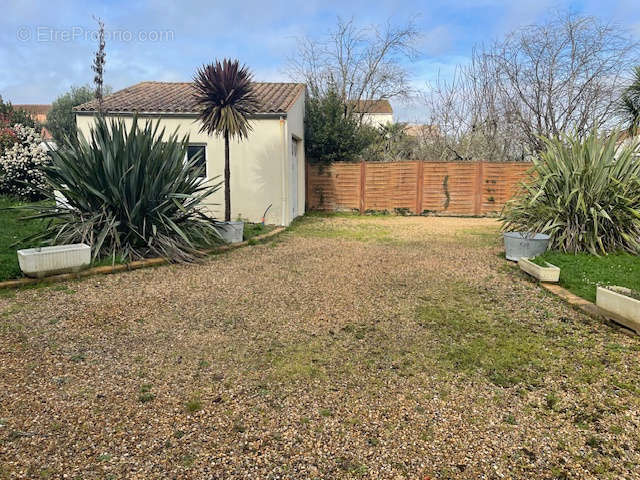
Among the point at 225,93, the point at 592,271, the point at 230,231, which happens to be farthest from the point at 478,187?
the point at 225,93

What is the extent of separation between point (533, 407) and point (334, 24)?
62.4ft

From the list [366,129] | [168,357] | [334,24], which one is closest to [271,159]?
[366,129]

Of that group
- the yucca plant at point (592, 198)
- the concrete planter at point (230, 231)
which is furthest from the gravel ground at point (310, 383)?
the concrete planter at point (230, 231)

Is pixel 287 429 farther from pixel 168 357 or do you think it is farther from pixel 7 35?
pixel 7 35

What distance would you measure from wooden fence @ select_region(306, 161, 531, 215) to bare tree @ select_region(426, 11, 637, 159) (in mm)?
2214

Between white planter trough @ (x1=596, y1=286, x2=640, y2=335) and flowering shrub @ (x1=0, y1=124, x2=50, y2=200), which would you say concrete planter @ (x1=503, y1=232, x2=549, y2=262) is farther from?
flowering shrub @ (x1=0, y1=124, x2=50, y2=200)

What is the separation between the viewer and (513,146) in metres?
16.6

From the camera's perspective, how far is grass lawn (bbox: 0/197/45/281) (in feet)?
16.4

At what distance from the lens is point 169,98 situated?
11.6 m

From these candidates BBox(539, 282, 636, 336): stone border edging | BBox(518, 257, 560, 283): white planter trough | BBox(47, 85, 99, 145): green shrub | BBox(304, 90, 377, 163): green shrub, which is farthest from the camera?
BBox(47, 85, 99, 145): green shrub

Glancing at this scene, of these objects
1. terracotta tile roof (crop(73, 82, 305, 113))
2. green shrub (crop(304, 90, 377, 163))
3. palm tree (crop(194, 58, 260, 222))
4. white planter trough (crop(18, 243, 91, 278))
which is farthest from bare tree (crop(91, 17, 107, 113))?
white planter trough (crop(18, 243, 91, 278))

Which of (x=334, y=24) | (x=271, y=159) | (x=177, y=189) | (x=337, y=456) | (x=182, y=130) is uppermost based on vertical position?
(x=334, y=24)

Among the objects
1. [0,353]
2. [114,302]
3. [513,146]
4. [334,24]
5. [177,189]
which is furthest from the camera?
[334,24]

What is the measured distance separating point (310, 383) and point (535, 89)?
15770 millimetres
